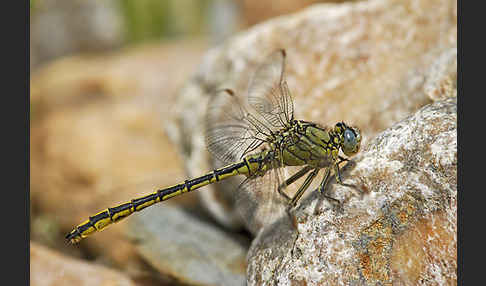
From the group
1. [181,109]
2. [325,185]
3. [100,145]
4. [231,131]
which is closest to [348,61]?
[231,131]

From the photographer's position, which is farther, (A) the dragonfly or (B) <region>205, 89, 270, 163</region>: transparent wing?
(B) <region>205, 89, 270, 163</region>: transparent wing

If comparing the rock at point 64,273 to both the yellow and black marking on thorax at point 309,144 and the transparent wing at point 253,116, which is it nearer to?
the transparent wing at point 253,116

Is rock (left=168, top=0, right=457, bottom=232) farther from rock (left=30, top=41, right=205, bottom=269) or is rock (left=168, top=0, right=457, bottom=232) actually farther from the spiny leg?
rock (left=30, top=41, right=205, bottom=269)

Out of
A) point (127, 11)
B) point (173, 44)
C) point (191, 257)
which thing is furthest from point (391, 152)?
point (127, 11)

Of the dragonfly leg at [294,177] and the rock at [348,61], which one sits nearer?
the dragonfly leg at [294,177]

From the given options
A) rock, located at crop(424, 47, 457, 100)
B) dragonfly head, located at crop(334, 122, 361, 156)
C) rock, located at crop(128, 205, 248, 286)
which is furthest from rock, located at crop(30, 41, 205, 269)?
rock, located at crop(424, 47, 457, 100)

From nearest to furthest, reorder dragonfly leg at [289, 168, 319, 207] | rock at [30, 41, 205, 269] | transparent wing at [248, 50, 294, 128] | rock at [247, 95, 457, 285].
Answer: rock at [247, 95, 457, 285], dragonfly leg at [289, 168, 319, 207], transparent wing at [248, 50, 294, 128], rock at [30, 41, 205, 269]

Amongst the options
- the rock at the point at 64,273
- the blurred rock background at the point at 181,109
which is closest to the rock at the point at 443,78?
the blurred rock background at the point at 181,109
